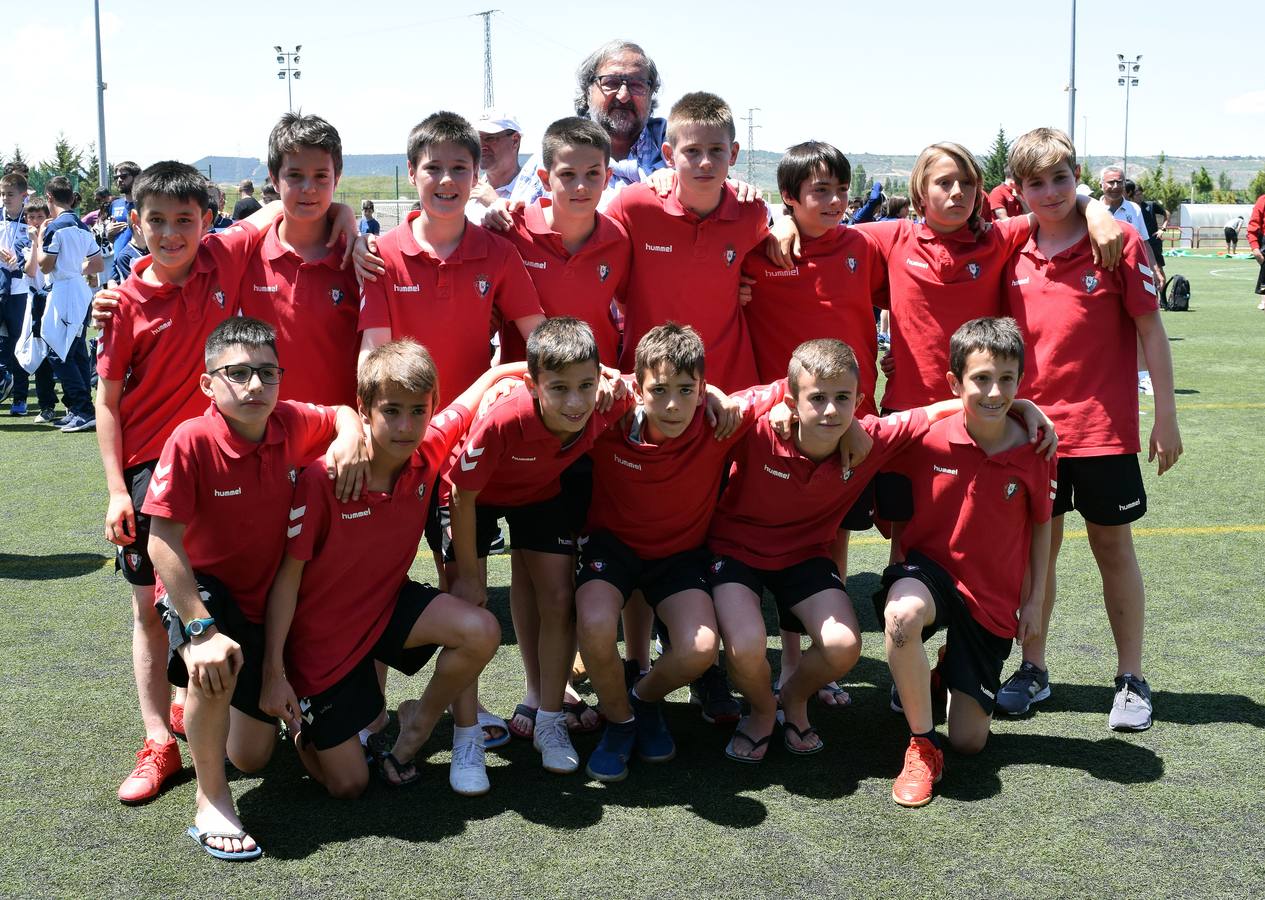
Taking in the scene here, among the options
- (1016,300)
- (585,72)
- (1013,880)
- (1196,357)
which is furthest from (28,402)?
(1196,357)

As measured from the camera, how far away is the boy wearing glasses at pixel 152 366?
399cm

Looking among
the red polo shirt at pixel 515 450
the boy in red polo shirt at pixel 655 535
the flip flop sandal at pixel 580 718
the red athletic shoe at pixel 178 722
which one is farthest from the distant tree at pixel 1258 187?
the red athletic shoe at pixel 178 722

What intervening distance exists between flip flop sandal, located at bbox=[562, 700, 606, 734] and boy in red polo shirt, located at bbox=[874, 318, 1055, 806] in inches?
44.7

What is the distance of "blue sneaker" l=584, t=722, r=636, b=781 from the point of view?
3920 mm

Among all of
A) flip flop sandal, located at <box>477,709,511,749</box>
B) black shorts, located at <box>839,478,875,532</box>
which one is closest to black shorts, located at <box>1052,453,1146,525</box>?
black shorts, located at <box>839,478,875,532</box>

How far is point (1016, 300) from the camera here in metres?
4.51

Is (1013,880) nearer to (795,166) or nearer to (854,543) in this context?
(795,166)

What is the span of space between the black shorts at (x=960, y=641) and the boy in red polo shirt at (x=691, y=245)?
1128mm

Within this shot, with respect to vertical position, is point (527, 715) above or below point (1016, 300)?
below

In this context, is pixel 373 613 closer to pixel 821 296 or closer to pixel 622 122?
pixel 821 296

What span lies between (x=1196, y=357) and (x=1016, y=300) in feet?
39.8

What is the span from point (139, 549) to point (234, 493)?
1.82ft

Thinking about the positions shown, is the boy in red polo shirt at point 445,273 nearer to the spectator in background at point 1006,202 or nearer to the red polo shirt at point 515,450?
the red polo shirt at point 515,450

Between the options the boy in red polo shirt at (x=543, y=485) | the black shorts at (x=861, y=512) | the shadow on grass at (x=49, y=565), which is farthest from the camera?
the shadow on grass at (x=49, y=565)
